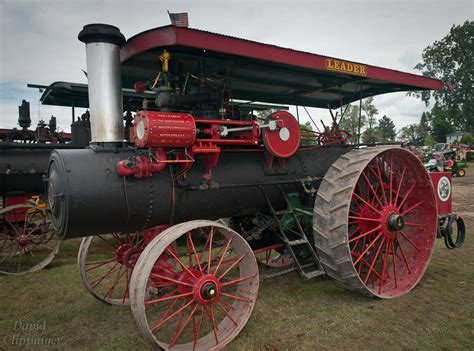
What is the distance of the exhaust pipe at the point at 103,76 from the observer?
3.15 m

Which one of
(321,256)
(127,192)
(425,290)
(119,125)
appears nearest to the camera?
(127,192)

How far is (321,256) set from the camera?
3.58 meters

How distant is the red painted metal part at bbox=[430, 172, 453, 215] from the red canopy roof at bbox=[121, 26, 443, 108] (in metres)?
1.15

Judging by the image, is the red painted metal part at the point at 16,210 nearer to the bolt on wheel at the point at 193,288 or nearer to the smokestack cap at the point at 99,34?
the bolt on wheel at the point at 193,288

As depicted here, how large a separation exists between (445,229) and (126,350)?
389cm

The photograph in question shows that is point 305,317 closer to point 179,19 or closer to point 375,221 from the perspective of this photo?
point 375,221

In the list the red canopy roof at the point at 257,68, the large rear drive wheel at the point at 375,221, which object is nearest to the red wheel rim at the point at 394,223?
the large rear drive wheel at the point at 375,221

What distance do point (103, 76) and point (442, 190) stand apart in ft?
13.7

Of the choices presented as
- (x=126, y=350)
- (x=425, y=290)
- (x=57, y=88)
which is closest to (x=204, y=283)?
(x=126, y=350)

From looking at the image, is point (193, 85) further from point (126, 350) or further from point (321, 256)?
point (126, 350)

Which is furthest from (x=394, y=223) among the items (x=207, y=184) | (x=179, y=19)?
(x=179, y=19)

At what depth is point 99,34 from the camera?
313 cm

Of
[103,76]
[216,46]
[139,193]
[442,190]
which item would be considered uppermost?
[216,46]

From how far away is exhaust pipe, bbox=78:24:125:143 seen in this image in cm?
315
